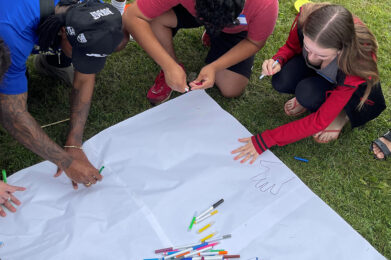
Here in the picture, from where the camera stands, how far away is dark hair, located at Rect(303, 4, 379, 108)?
4.39ft

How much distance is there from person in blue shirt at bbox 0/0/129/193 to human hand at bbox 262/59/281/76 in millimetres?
729

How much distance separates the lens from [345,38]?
4.44ft

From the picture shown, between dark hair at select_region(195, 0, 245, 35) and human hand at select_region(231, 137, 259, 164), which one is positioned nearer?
dark hair at select_region(195, 0, 245, 35)

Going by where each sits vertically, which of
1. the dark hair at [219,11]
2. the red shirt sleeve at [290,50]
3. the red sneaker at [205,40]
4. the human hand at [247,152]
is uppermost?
the dark hair at [219,11]

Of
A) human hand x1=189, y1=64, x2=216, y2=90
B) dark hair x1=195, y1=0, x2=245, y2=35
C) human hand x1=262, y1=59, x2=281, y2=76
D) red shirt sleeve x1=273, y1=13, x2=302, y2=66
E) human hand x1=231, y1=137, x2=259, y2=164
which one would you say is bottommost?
human hand x1=231, y1=137, x2=259, y2=164

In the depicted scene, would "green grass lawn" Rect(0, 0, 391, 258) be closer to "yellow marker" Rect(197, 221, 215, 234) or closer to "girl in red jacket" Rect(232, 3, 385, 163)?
"girl in red jacket" Rect(232, 3, 385, 163)

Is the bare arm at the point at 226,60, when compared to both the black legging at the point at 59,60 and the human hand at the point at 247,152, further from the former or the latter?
the black legging at the point at 59,60

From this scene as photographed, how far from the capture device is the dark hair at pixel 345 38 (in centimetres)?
134

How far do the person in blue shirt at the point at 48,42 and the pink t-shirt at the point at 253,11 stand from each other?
0.93 ft

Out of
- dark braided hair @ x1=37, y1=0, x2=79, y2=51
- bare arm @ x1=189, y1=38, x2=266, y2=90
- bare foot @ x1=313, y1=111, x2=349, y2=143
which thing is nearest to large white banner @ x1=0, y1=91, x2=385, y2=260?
bare arm @ x1=189, y1=38, x2=266, y2=90

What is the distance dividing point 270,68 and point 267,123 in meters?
0.33

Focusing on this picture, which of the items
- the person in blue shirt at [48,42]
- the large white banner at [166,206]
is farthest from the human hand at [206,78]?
the person in blue shirt at [48,42]

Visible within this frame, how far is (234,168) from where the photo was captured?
1573 millimetres

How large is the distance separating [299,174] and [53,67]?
1.42 meters
